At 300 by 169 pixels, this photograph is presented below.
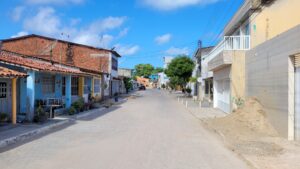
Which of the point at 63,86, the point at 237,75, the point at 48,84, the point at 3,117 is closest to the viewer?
the point at 3,117

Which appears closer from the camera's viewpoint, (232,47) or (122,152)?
(122,152)

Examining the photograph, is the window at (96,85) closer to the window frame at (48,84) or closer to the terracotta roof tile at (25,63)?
the window frame at (48,84)

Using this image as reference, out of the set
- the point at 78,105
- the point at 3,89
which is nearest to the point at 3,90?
the point at 3,89

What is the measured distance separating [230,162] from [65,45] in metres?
A: 40.9

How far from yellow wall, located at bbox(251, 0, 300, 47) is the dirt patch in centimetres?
425

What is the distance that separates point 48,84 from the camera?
24.7 meters

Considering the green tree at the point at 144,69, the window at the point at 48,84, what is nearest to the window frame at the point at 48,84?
the window at the point at 48,84

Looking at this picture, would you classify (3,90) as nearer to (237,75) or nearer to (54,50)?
(237,75)

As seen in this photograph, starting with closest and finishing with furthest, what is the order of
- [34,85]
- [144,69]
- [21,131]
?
[21,131]
[34,85]
[144,69]

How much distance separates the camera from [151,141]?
12.8m

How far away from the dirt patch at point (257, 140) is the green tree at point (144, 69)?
479 feet

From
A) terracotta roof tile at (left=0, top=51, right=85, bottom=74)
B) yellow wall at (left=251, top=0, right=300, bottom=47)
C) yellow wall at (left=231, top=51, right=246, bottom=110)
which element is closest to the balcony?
yellow wall at (left=231, top=51, right=246, bottom=110)

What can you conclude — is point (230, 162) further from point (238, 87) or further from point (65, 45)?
point (65, 45)

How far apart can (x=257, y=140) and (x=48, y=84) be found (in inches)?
614
